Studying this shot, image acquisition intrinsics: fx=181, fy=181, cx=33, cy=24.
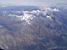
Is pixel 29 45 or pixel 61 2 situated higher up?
pixel 61 2

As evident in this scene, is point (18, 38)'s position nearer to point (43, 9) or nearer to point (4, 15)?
point (4, 15)

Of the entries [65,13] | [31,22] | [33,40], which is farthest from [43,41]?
[65,13]

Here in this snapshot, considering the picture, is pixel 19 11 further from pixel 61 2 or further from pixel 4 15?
pixel 61 2

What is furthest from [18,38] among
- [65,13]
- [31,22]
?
[65,13]

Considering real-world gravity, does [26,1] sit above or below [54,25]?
above

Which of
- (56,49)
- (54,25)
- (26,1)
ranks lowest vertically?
(56,49)

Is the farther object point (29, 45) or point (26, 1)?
point (26, 1)
